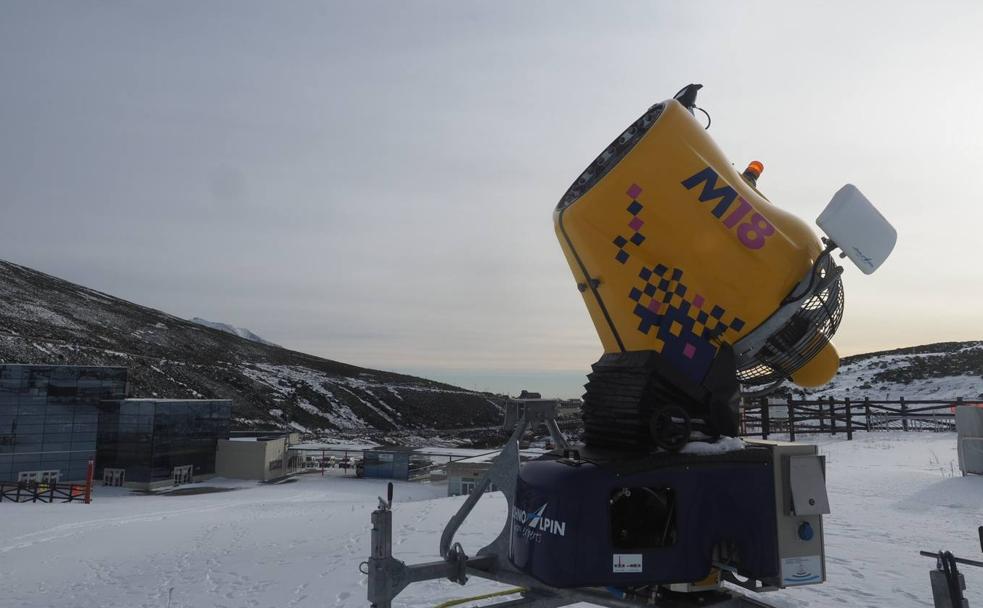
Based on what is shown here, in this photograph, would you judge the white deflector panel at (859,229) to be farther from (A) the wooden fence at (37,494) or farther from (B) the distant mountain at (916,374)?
(B) the distant mountain at (916,374)

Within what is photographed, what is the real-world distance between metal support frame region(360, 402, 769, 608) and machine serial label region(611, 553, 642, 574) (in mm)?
418

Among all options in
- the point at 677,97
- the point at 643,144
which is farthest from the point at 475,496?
the point at 677,97

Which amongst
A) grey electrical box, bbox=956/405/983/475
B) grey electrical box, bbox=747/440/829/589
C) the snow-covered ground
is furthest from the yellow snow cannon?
grey electrical box, bbox=956/405/983/475

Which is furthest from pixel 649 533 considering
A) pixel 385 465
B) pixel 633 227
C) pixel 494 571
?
pixel 385 465

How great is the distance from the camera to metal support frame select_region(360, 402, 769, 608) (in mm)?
4082

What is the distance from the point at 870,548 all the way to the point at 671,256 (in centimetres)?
687

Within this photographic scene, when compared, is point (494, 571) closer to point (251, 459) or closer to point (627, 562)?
point (627, 562)

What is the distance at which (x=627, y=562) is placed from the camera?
3670mm

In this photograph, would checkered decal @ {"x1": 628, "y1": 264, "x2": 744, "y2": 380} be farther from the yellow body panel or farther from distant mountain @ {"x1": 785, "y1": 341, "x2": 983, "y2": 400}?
distant mountain @ {"x1": 785, "y1": 341, "x2": 983, "y2": 400}

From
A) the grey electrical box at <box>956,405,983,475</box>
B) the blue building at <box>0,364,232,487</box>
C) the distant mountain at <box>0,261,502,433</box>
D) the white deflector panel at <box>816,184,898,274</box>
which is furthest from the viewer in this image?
the distant mountain at <box>0,261,502,433</box>

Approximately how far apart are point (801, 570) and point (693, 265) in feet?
7.08

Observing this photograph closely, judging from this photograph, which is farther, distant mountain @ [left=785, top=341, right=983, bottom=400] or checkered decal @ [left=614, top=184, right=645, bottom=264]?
distant mountain @ [left=785, top=341, right=983, bottom=400]

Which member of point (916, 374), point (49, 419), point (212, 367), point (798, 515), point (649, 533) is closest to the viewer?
point (798, 515)

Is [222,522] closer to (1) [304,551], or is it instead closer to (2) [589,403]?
(1) [304,551]
